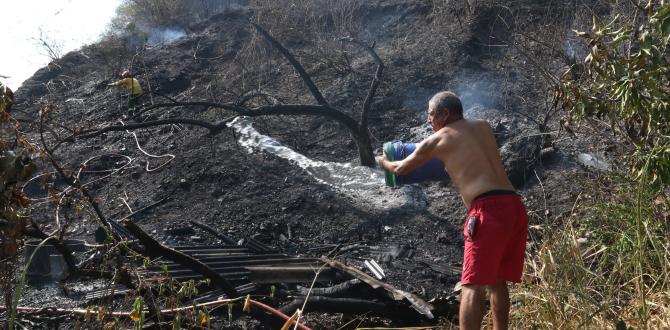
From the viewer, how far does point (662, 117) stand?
14.0 feet

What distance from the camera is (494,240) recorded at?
13.4ft

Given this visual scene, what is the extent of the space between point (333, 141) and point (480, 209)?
617cm

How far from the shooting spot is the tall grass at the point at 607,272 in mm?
4008

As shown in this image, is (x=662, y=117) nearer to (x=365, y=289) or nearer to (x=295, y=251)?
(x=365, y=289)

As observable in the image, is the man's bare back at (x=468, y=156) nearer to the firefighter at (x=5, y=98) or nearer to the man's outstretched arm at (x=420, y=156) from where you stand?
the man's outstretched arm at (x=420, y=156)

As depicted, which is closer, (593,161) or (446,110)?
(446,110)

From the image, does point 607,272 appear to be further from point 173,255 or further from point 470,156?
point 173,255

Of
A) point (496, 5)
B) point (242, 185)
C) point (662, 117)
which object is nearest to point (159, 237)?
point (242, 185)

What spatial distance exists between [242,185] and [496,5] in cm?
546

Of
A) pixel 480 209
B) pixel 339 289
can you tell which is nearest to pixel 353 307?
pixel 339 289

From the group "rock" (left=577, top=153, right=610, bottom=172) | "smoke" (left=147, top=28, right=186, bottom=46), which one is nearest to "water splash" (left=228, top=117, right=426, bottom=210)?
"rock" (left=577, top=153, right=610, bottom=172)

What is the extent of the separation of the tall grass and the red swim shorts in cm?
26

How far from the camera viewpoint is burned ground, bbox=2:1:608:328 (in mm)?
7320

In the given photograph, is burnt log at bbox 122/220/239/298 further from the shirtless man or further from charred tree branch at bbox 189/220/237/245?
charred tree branch at bbox 189/220/237/245
